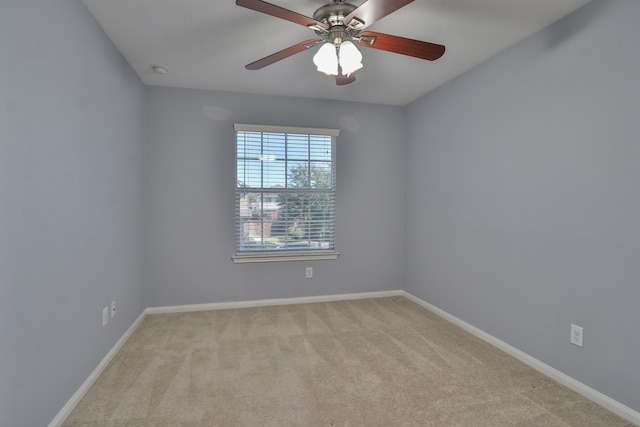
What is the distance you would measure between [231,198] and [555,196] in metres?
3.01

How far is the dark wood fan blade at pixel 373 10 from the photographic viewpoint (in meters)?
1.49

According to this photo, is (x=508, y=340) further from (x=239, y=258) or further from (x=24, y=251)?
(x=24, y=251)

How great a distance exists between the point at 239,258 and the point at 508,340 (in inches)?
107

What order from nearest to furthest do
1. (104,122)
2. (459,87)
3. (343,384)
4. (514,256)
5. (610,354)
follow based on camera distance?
(610,354), (343,384), (104,122), (514,256), (459,87)

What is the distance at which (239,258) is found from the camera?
364 centimetres

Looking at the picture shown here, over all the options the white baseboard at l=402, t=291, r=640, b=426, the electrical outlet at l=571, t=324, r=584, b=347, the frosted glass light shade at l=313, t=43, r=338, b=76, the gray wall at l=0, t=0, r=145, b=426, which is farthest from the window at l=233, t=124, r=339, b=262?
the electrical outlet at l=571, t=324, r=584, b=347

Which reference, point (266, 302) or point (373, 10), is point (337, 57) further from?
point (266, 302)

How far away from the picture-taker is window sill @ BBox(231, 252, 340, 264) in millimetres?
3654

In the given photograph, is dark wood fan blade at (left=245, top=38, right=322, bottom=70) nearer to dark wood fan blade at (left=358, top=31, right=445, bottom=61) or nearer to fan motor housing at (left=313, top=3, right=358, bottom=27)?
fan motor housing at (left=313, top=3, right=358, bottom=27)

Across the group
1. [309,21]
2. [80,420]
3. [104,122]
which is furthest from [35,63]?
[80,420]

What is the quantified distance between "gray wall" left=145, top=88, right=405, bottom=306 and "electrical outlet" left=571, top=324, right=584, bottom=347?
7.14ft

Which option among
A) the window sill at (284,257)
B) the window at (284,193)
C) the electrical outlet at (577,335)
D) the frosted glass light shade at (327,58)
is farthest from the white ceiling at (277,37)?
the electrical outlet at (577,335)

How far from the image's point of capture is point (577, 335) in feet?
6.84

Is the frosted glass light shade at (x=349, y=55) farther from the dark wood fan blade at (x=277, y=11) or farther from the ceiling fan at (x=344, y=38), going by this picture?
the dark wood fan blade at (x=277, y=11)
